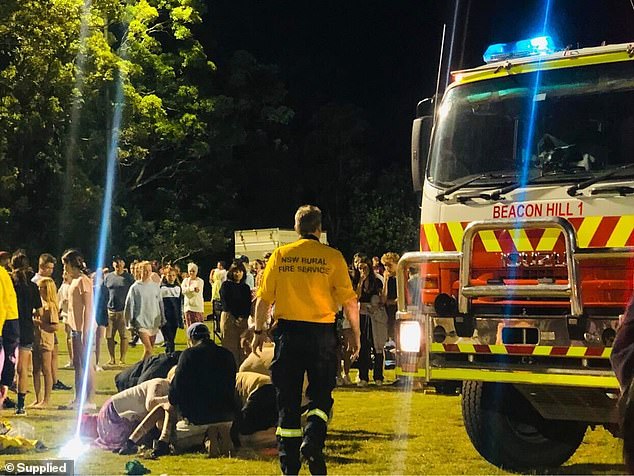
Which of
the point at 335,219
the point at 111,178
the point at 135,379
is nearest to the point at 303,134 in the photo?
the point at 335,219

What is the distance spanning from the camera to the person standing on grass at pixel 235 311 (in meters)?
11.8

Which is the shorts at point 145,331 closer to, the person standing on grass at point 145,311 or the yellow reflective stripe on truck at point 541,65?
the person standing on grass at point 145,311

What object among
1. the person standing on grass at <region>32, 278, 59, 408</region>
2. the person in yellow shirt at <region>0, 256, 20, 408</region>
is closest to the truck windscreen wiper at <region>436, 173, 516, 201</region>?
the person in yellow shirt at <region>0, 256, 20, 408</region>

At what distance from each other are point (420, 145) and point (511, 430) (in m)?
2.28

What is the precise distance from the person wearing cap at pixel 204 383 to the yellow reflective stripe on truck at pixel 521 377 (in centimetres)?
166

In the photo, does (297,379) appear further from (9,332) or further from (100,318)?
(100,318)

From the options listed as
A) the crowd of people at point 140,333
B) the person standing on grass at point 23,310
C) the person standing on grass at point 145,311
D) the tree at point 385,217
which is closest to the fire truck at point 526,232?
the crowd of people at point 140,333

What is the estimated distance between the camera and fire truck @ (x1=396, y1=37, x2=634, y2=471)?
6324 mm

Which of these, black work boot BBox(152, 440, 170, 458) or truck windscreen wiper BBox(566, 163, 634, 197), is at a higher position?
truck windscreen wiper BBox(566, 163, 634, 197)

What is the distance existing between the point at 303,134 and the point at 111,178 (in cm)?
2181

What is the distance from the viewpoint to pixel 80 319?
10875 millimetres

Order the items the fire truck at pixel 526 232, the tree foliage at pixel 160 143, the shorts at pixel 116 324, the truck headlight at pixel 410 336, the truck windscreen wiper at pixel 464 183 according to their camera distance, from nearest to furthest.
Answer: the fire truck at pixel 526 232, the truck headlight at pixel 410 336, the truck windscreen wiper at pixel 464 183, the shorts at pixel 116 324, the tree foliage at pixel 160 143

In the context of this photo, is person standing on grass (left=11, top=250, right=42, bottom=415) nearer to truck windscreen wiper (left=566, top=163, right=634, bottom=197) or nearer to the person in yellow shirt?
the person in yellow shirt

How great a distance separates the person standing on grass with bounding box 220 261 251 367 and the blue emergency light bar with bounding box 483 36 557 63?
5373 mm
